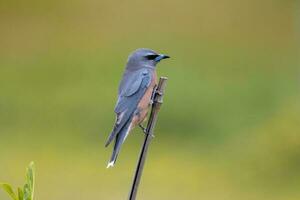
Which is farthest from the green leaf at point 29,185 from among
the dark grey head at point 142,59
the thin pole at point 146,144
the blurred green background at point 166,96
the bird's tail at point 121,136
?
the blurred green background at point 166,96

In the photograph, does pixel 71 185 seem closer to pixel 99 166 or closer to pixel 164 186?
pixel 99 166

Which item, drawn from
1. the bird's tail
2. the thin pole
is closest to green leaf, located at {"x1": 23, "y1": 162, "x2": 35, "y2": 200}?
the thin pole

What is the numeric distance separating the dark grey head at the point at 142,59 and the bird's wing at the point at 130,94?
0.08 feet

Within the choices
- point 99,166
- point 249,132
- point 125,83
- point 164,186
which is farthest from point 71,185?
point 125,83

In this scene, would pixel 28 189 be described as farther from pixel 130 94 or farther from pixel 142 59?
pixel 142 59

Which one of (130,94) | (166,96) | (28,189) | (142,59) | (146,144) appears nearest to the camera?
(28,189)

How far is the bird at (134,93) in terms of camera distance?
3.37ft

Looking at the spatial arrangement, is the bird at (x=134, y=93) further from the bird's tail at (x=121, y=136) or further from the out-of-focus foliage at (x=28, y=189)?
the out-of-focus foliage at (x=28, y=189)

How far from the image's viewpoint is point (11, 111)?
261 centimetres

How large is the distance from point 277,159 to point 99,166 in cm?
65

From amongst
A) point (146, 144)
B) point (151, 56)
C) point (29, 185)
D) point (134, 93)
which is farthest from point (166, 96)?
point (29, 185)

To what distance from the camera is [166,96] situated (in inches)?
105

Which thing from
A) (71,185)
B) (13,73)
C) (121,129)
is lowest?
(71,185)

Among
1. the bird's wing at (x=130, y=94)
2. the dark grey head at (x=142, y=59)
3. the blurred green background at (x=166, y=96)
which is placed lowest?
the blurred green background at (x=166, y=96)
